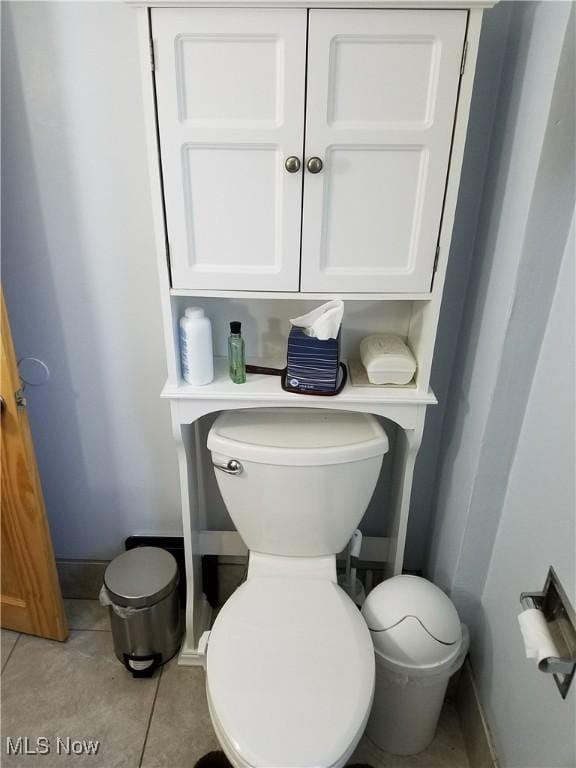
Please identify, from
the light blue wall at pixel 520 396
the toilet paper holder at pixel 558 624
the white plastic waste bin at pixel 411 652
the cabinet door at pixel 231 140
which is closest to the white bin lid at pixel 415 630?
the white plastic waste bin at pixel 411 652

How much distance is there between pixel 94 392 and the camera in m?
1.53

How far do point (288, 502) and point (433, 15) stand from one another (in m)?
1.05

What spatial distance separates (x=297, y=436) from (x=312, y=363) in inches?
8.0

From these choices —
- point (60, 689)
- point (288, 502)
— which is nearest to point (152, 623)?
point (60, 689)

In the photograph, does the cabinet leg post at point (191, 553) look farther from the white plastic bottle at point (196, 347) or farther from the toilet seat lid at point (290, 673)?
the toilet seat lid at point (290, 673)

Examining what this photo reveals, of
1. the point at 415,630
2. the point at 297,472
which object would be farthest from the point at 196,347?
the point at 415,630

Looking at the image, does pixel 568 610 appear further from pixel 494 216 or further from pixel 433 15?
pixel 433 15

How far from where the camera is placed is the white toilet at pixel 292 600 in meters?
1.01

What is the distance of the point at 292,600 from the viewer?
49.0 inches

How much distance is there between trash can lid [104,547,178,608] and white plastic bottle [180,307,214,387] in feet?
2.05

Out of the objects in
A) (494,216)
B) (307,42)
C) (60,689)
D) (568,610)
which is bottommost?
(60,689)

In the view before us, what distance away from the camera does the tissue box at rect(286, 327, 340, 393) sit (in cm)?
119

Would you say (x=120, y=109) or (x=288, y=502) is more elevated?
(x=120, y=109)

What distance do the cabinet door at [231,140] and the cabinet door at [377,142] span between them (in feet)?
0.14
